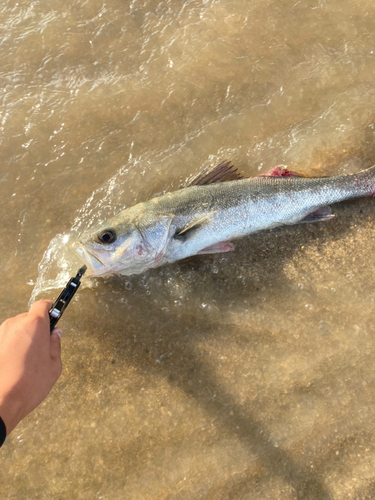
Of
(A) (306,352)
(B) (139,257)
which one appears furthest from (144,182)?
(A) (306,352)

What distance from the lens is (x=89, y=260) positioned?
3275 millimetres

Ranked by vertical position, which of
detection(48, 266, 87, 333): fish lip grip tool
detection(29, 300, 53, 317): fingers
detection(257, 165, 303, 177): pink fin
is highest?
detection(29, 300, 53, 317): fingers

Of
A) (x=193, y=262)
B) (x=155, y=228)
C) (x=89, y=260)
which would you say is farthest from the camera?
(x=193, y=262)

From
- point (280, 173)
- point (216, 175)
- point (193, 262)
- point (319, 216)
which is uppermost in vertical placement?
point (216, 175)

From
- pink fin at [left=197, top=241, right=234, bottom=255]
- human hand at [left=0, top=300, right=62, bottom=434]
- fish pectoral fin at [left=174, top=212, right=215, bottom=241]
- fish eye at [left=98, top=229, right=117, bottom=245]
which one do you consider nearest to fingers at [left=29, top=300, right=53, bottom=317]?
human hand at [left=0, top=300, right=62, bottom=434]

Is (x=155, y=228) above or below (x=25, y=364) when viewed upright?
below

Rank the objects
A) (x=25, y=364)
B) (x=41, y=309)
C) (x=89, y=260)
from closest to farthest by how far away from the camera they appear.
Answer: (x=25, y=364) < (x=41, y=309) < (x=89, y=260)

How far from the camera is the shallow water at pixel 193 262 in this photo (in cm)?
320

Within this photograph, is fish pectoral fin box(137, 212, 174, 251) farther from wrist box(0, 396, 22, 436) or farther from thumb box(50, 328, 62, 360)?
wrist box(0, 396, 22, 436)

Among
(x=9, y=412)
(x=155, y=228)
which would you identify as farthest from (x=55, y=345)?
(x=155, y=228)

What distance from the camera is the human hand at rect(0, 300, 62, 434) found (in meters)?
2.48

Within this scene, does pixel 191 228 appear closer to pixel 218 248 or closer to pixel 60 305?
pixel 218 248

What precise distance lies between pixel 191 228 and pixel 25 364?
1.94m

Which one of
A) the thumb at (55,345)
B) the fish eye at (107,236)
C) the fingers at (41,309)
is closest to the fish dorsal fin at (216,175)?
the fish eye at (107,236)
